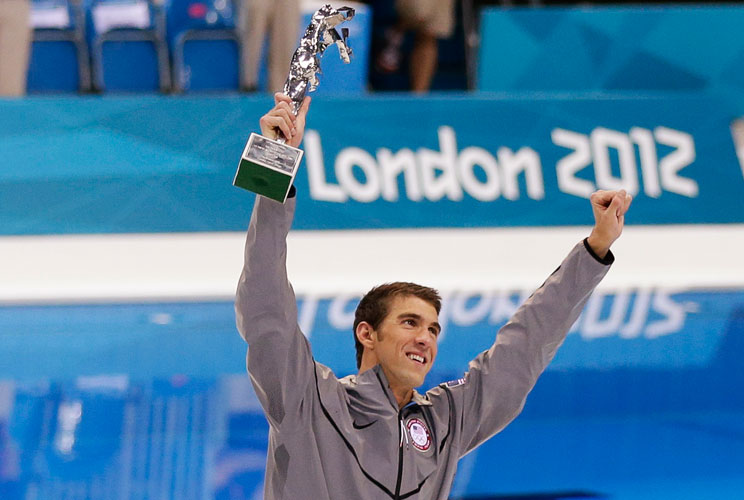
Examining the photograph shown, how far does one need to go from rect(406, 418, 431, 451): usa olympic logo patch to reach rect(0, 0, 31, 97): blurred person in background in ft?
19.8

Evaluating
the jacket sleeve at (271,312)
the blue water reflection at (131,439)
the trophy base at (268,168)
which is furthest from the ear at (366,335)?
the blue water reflection at (131,439)

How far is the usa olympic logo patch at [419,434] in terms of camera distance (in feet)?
8.59

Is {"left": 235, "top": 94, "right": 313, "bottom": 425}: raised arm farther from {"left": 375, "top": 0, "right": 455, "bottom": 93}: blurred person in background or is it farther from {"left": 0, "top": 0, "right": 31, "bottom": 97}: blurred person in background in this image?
{"left": 375, "top": 0, "right": 455, "bottom": 93}: blurred person in background

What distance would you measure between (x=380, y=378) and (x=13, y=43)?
5988 mm

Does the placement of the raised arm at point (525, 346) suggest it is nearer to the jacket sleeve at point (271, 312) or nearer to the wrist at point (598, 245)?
the wrist at point (598, 245)

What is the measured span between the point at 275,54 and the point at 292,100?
619 centimetres

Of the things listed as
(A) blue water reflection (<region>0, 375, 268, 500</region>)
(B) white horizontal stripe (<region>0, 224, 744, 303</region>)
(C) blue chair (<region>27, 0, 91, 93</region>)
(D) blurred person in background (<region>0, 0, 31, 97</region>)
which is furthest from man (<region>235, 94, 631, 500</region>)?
(C) blue chair (<region>27, 0, 91, 93</region>)

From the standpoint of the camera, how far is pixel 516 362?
278 centimetres

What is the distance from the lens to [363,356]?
280 centimetres

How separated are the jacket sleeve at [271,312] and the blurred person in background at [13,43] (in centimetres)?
601

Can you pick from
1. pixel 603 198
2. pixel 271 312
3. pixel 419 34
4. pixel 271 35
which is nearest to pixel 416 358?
pixel 271 312

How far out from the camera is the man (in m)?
2.39

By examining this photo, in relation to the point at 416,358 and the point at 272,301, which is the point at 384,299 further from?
the point at 272,301

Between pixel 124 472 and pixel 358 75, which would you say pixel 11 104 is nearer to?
pixel 358 75
